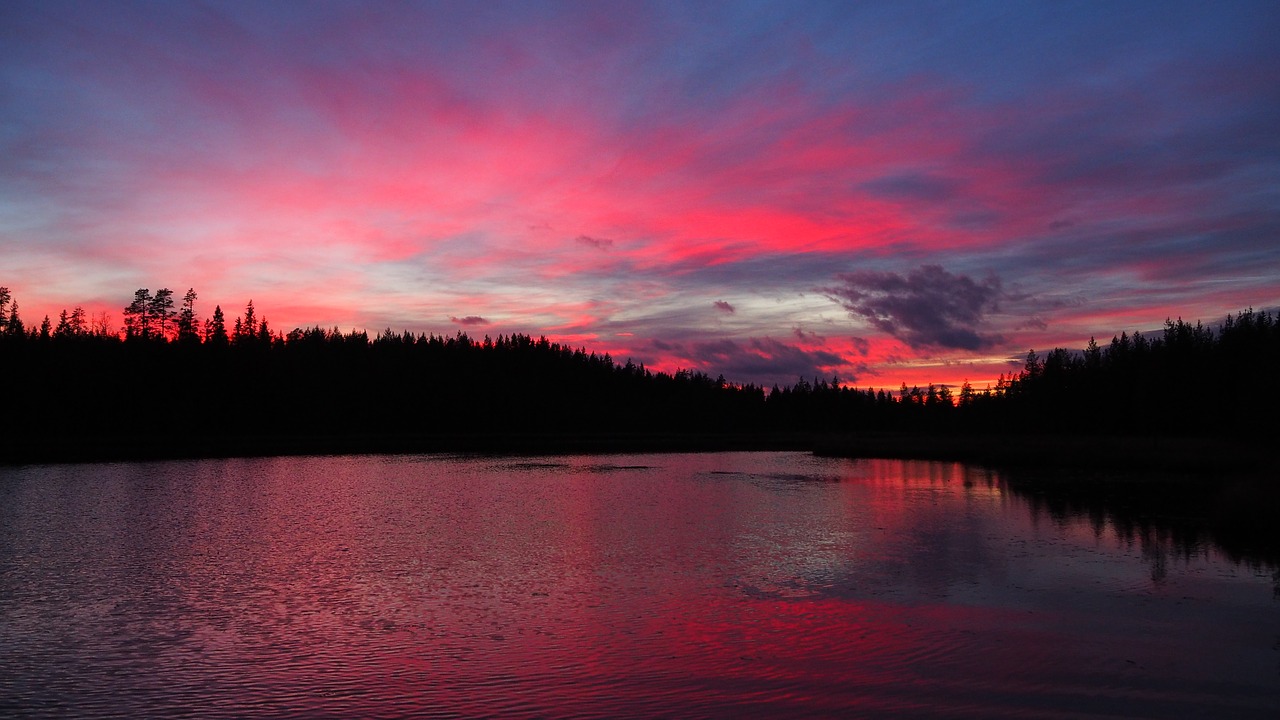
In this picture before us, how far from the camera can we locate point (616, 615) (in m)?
15.5

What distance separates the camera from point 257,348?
4906 inches

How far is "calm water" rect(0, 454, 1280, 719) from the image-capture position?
1094 centimetres

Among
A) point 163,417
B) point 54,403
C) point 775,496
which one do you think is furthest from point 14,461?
point 775,496

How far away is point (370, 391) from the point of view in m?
141

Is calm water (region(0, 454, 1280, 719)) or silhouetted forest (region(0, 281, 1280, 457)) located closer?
calm water (region(0, 454, 1280, 719))

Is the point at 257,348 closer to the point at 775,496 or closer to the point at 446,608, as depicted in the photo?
the point at 775,496

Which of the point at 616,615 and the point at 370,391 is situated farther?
the point at 370,391

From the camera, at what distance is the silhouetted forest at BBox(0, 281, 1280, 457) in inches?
3450

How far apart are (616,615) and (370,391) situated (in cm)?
13370

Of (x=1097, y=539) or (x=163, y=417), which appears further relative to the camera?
(x=163, y=417)

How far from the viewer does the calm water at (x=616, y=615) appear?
10.9 m

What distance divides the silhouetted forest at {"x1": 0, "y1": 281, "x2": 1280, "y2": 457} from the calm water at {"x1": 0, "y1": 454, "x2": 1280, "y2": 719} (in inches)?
1990

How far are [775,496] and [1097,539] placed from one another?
15888 millimetres

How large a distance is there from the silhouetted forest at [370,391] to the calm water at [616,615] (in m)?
50.5
